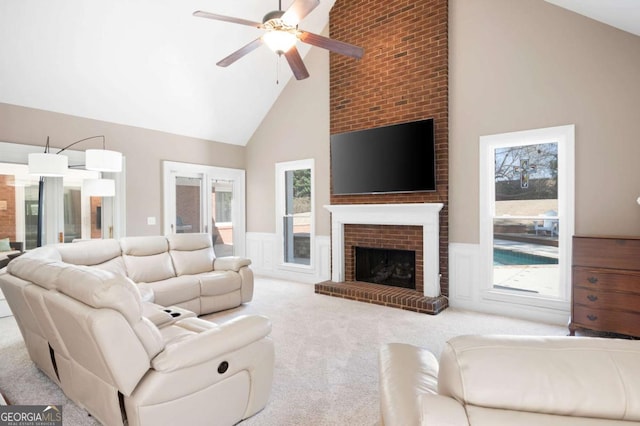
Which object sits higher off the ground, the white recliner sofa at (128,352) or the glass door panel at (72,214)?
the glass door panel at (72,214)

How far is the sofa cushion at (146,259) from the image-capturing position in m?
4.15

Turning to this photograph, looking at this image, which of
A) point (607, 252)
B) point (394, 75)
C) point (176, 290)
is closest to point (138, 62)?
point (176, 290)

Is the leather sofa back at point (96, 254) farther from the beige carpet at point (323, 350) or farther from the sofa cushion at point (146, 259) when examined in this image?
the beige carpet at point (323, 350)

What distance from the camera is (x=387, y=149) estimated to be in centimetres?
489

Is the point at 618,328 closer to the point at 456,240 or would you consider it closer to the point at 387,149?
the point at 456,240

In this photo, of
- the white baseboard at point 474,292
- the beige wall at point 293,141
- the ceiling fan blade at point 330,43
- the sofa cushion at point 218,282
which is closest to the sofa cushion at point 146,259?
the sofa cushion at point 218,282

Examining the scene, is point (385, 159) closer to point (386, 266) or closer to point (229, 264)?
point (386, 266)

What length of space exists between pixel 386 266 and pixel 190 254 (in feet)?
9.37

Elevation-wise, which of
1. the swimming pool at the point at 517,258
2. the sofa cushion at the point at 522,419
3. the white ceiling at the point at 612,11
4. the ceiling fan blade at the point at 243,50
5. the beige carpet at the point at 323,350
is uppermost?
the white ceiling at the point at 612,11

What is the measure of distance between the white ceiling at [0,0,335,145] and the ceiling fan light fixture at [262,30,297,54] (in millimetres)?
2010

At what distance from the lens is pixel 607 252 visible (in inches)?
126

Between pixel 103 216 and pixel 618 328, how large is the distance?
6.48 metres

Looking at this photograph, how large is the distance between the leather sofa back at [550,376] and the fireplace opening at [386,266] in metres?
4.15

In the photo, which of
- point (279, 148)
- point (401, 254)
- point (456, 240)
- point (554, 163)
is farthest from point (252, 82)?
point (554, 163)
